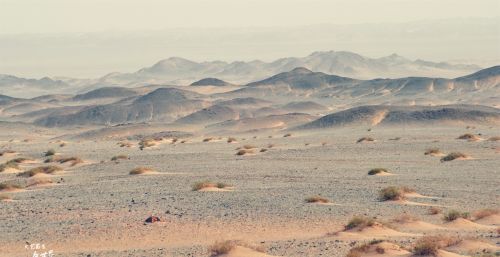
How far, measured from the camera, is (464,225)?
22562 mm

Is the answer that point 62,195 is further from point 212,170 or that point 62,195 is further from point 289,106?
point 289,106

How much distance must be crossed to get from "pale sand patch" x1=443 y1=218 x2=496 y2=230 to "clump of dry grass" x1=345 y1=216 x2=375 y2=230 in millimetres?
2538

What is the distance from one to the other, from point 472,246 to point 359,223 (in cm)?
369

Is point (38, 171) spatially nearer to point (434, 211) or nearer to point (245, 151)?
point (245, 151)

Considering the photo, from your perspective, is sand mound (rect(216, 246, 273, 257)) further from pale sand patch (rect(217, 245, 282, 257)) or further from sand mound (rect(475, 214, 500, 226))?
sand mound (rect(475, 214, 500, 226))

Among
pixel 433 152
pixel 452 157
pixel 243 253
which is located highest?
pixel 243 253

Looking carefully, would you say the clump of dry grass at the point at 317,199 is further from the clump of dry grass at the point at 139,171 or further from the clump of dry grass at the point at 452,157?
the clump of dry grass at the point at 452,157

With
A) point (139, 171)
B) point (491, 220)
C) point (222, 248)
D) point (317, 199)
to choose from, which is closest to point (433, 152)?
point (139, 171)

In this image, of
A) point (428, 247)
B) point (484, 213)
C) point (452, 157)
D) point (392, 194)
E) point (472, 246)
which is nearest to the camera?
point (428, 247)

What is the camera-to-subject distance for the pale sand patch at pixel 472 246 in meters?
18.7

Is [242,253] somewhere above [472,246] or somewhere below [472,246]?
above

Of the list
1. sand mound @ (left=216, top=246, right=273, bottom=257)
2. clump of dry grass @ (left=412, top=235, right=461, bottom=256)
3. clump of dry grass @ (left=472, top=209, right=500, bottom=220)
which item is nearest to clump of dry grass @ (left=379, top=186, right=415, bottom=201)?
clump of dry grass @ (left=472, top=209, right=500, bottom=220)

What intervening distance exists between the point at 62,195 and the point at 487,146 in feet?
96.3

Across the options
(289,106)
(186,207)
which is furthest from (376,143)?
(289,106)
